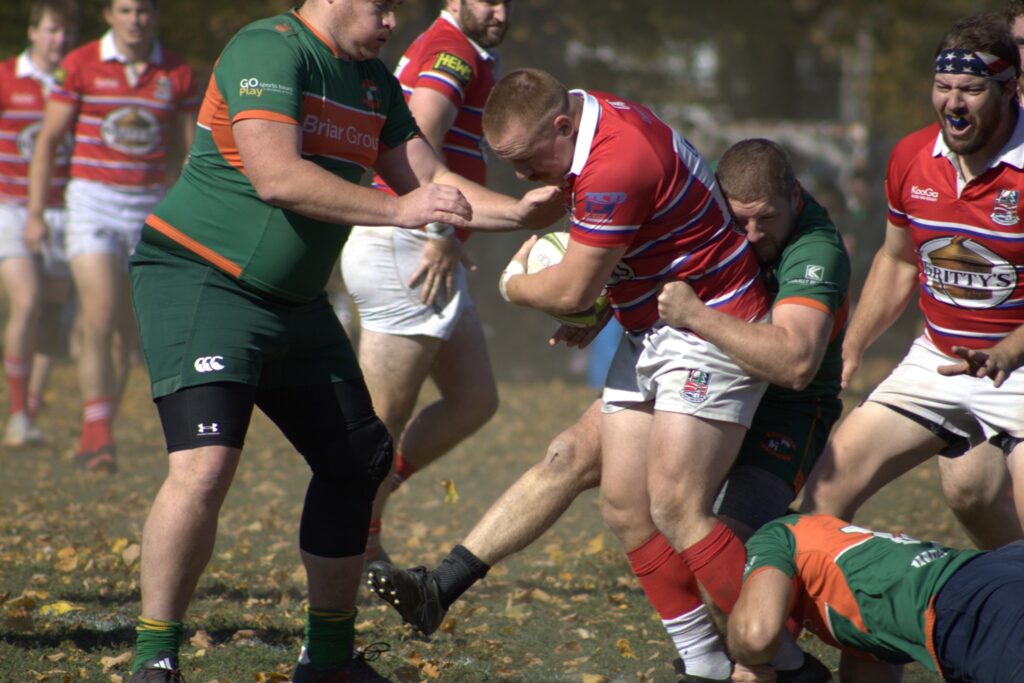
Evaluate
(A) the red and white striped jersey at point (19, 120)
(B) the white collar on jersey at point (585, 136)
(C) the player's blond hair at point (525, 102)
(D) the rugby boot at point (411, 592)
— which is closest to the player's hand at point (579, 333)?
(B) the white collar on jersey at point (585, 136)

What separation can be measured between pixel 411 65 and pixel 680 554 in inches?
102

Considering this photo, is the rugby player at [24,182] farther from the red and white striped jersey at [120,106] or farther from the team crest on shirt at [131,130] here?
the team crest on shirt at [131,130]

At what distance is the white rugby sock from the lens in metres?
4.29

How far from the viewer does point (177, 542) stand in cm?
372

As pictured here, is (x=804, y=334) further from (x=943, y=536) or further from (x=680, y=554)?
(x=943, y=536)

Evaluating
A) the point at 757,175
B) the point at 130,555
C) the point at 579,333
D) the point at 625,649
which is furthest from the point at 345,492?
the point at 130,555

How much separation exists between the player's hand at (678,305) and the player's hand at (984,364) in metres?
0.86

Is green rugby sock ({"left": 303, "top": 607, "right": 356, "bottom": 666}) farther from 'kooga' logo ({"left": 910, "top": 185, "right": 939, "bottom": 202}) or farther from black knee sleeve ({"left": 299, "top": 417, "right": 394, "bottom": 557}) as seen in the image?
'kooga' logo ({"left": 910, "top": 185, "right": 939, "bottom": 202})

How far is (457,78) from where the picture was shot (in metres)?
5.46

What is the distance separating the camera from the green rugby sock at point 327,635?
13.9 feet

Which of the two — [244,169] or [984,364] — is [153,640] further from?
[984,364]

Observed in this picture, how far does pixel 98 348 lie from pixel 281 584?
3.36 meters

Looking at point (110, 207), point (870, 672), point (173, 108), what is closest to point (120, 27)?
point (173, 108)

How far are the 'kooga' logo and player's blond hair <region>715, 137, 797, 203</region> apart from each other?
537mm
